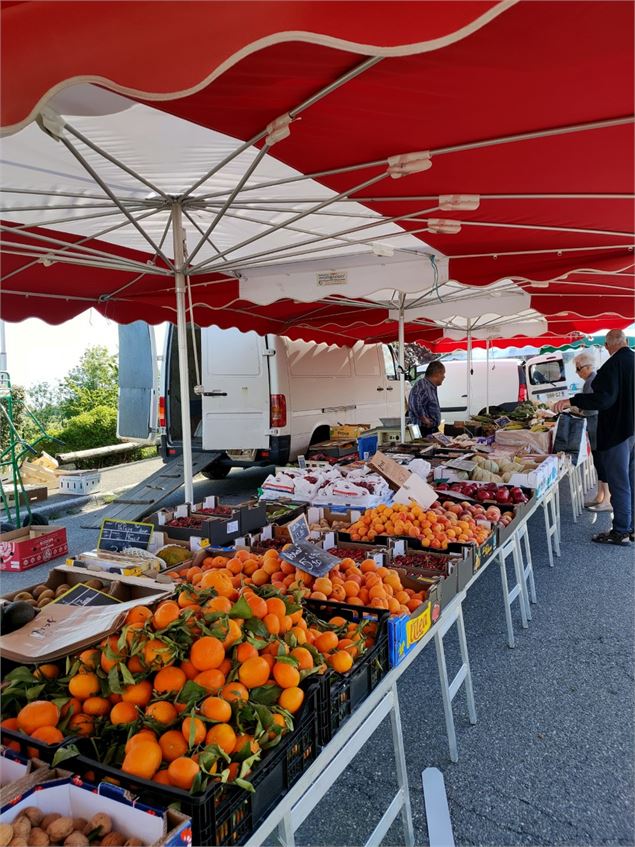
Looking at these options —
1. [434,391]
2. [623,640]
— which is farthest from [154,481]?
[623,640]

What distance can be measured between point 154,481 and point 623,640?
557 centimetres

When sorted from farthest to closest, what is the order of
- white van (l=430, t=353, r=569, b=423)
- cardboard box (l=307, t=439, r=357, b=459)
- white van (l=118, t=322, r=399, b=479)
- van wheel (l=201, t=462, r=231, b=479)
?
1. white van (l=430, t=353, r=569, b=423)
2. van wheel (l=201, t=462, r=231, b=479)
3. cardboard box (l=307, t=439, r=357, b=459)
4. white van (l=118, t=322, r=399, b=479)

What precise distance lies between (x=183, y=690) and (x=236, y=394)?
640 cm

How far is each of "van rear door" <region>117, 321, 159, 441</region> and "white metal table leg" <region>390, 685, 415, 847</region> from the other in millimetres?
5867

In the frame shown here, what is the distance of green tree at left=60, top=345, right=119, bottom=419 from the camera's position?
1461 centimetres

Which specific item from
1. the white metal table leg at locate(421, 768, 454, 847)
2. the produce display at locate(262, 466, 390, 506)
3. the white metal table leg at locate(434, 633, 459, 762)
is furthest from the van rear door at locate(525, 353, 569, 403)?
the white metal table leg at locate(421, 768, 454, 847)

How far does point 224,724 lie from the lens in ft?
4.37

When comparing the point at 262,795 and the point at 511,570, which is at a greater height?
the point at 262,795

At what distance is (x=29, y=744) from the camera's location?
1.33m

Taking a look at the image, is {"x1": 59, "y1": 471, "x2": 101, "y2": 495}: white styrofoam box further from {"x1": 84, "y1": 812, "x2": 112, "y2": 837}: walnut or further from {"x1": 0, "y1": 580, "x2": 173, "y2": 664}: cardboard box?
{"x1": 84, "y1": 812, "x2": 112, "y2": 837}: walnut

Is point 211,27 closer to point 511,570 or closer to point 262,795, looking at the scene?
point 262,795

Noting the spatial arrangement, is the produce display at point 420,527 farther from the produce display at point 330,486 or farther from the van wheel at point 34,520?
the van wheel at point 34,520

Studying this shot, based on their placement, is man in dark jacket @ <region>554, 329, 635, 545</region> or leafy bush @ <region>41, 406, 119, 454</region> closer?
man in dark jacket @ <region>554, 329, 635, 545</region>

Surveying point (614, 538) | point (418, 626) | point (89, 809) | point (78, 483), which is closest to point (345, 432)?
point (614, 538)
